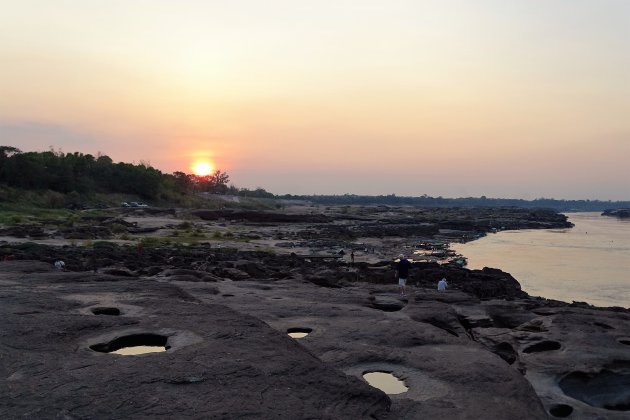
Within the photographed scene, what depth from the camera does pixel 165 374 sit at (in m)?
7.71

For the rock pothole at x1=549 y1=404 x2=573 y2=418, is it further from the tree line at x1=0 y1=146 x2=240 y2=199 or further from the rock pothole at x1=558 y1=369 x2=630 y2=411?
the tree line at x1=0 y1=146 x2=240 y2=199

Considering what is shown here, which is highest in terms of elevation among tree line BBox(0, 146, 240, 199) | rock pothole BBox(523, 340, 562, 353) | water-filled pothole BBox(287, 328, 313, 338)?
tree line BBox(0, 146, 240, 199)

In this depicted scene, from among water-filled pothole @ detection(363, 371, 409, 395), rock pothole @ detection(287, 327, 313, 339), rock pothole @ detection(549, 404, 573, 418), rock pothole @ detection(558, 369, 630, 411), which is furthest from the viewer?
rock pothole @ detection(287, 327, 313, 339)

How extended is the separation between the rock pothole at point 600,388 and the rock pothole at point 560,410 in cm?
93

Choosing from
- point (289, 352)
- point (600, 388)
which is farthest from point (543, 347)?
point (289, 352)

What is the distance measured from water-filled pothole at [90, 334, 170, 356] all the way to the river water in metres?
22.0

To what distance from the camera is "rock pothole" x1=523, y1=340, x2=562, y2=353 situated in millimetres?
12773

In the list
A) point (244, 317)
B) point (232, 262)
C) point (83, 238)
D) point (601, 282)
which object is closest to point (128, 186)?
point (83, 238)

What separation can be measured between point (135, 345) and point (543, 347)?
370 inches

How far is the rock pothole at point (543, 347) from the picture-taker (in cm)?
1277

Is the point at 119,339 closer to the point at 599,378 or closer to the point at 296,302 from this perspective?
the point at 296,302

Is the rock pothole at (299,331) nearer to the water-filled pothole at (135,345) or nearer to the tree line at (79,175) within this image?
the water-filled pothole at (135,345)

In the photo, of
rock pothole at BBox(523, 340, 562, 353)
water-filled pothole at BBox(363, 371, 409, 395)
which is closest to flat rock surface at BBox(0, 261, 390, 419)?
water-filled pothole at BBox(363, 371, 409, 395)

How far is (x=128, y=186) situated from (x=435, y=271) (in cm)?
7405
